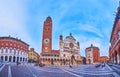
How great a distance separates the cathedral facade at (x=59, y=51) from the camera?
2979mm

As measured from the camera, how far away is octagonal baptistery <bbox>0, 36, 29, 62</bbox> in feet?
8.94

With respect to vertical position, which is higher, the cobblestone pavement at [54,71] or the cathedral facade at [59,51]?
the cathedral facade at [59,51]

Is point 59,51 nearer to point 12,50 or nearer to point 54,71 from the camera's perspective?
point 54,71

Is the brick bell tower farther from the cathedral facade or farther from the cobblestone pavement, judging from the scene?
the cobblestone pavement

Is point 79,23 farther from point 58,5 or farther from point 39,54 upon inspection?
point 39,54

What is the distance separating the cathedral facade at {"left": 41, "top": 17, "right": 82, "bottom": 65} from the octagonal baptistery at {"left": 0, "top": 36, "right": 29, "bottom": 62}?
315mm

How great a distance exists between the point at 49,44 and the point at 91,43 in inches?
27.6

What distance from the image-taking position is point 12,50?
274cm

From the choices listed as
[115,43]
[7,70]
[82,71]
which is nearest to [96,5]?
[115,43]

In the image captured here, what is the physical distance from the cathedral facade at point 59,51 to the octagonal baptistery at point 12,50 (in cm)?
32

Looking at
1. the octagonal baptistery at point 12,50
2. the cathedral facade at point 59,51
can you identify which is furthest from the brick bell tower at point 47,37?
the octagonal baptistery at point 12,50

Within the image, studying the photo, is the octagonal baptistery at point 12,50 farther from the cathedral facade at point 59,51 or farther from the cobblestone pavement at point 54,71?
the cathedral facade at point 59,51

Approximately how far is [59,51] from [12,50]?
30.4 inches

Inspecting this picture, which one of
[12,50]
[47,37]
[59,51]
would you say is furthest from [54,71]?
[12,50]
